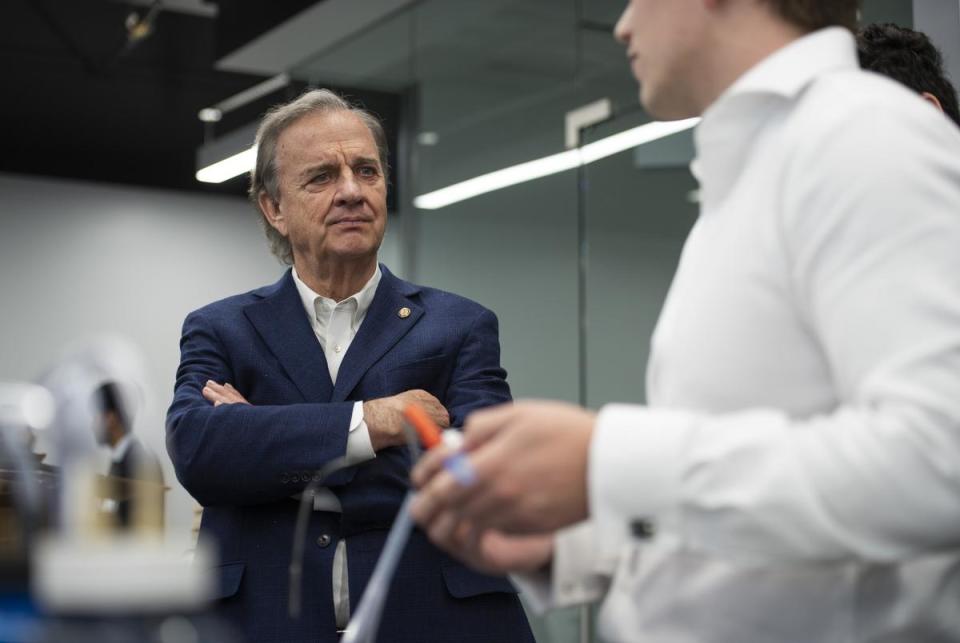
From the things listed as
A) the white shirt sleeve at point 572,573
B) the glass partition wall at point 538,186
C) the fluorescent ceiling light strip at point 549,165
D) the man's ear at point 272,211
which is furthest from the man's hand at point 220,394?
the glass partition wall at point 538,186

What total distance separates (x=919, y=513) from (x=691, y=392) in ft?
0.83

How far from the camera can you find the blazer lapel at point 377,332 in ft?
8.23

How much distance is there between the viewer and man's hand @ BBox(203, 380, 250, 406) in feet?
8.10

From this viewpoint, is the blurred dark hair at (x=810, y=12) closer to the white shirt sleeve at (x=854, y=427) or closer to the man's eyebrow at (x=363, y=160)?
the white shirt sleeve at (x=854, y=427)

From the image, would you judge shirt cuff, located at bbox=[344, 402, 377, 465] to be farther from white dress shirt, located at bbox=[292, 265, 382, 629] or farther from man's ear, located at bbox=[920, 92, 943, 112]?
man's ear, located at bbox=[920, 92, 943, 112]

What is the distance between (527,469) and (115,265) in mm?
10932

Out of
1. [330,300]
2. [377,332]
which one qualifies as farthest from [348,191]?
[377,332]

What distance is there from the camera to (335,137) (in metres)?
2.77

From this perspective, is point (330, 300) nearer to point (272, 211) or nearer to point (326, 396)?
point (326, 396)

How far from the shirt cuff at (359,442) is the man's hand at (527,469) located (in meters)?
1.35

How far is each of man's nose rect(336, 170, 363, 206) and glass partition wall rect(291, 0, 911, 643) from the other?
180cm

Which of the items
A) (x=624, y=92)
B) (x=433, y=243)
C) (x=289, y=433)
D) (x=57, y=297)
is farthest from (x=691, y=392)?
(x=57, y=297)

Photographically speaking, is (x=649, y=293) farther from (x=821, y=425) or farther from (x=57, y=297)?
(x=57, y=297)

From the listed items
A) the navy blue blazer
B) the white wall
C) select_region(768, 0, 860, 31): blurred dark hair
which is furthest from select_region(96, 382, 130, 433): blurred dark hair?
the white wall
